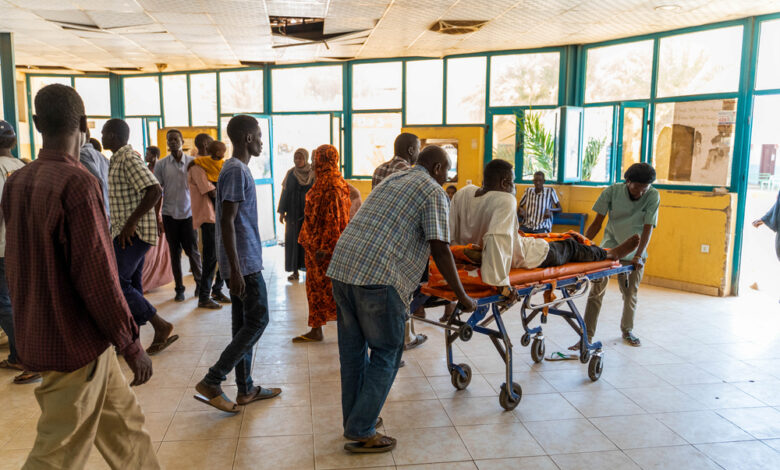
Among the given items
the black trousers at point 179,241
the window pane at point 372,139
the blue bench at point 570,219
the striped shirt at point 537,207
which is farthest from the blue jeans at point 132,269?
the window pane at point 372,139

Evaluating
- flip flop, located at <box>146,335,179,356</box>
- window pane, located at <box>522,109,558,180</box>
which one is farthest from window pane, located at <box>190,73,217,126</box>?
flip flop, located at <box>146,335,179,356</box>


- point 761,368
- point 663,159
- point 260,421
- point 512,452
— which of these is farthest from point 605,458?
point 663,159

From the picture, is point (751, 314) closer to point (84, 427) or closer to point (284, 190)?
point (284, 190)

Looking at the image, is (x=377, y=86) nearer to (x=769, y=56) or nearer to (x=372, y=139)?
(x=372, y=139)

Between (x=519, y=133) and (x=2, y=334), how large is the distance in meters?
7.29

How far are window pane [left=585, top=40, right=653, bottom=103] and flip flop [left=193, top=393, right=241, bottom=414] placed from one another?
22.4ft

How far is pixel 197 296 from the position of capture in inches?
252

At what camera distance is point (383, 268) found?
271 centimetres

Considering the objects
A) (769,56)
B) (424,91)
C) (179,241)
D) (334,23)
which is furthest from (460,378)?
(424,91)

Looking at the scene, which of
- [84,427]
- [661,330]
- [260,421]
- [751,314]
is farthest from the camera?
[751,314]

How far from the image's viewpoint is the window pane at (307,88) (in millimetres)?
10617

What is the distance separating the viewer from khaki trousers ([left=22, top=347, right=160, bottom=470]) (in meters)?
1.93

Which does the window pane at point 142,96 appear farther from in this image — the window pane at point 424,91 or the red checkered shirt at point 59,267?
the red checkered shirt at point 59,267

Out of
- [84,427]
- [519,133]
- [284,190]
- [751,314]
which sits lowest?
[751,314]
